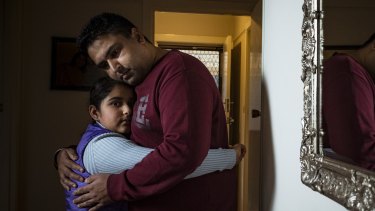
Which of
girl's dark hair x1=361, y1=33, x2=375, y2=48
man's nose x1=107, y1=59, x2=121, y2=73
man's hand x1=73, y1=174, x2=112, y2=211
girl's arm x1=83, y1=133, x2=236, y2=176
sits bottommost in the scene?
man's hand x1=73, y1=174, x2=112, y2=211

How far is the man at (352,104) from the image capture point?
1.79 feet

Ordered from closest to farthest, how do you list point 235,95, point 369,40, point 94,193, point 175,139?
point 369,40
point 175,139
point 94,193
point 235,95

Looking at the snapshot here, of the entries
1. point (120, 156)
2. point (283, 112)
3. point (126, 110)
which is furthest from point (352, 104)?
point (126, 110)

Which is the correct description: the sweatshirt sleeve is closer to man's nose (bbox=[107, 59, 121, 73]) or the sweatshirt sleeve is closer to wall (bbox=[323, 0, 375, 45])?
man's nose (bbox=[107, 59, 121, 73])

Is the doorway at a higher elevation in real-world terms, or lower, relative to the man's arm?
higher

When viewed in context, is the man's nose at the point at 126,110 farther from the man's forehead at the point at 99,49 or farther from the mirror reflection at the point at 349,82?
the mirror reflection at the point at 349,82

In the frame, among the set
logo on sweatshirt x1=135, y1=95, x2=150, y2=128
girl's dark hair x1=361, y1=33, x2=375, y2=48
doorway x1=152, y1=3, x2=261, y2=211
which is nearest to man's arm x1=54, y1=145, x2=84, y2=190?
logo on sweatshirt x1=135, y1=95, x2=150, y2=128

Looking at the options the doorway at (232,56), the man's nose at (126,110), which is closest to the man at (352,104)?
the doorway at (232,56)

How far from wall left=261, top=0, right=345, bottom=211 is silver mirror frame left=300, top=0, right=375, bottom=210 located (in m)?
0.05

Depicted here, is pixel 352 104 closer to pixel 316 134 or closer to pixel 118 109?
pixel 316 134

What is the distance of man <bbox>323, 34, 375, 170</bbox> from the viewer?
1.79 feet

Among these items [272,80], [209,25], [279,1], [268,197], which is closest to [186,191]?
[268,197]

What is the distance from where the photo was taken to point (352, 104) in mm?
592

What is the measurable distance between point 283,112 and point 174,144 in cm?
32
